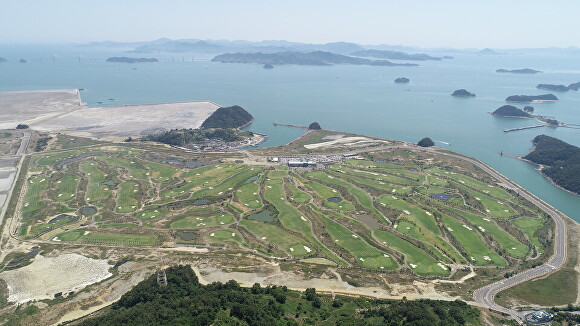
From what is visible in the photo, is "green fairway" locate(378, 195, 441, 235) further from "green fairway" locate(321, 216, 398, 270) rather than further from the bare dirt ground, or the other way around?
the bare dirt ground

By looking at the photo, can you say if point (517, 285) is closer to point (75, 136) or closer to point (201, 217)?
point (201, 217)

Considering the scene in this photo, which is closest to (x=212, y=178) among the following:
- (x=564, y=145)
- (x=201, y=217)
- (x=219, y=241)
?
(x=201, y=217)

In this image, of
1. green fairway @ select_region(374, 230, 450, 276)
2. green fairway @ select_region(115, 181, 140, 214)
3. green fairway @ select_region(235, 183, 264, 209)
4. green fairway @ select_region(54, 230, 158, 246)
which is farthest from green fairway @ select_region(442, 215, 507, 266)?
green fairway @ select_region(115, 181, 140, 214)

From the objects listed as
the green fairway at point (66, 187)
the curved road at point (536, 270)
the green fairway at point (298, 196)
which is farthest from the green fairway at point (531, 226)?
the green fairway at point (66, 187)

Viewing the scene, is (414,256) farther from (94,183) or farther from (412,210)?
(94,183)

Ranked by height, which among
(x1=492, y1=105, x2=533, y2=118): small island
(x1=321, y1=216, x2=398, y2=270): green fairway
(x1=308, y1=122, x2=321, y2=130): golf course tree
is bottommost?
(x1=321, y1=216, x2=398, y2=270): green fairway

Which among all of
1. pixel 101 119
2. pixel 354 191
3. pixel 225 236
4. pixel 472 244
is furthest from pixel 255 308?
pixel 101 119
